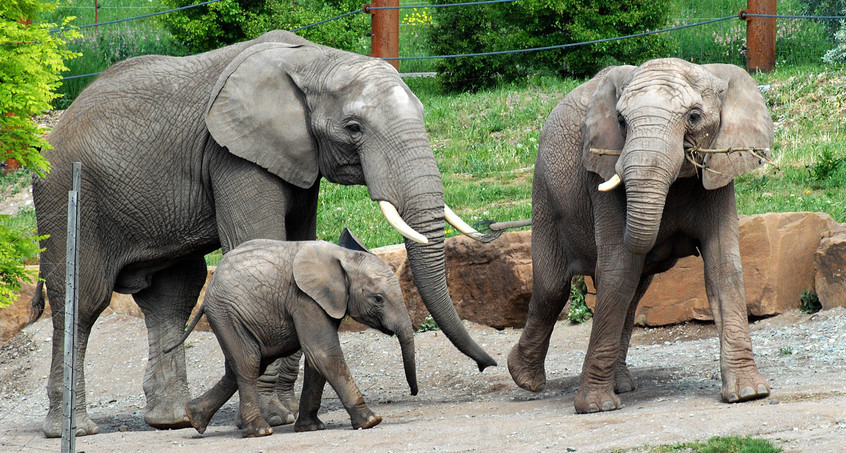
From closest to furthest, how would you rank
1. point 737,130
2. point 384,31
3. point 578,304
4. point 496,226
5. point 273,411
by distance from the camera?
1. point 737,130
2. point 273,411
3. point 496,226
4. point 578,304
5. point 384,31

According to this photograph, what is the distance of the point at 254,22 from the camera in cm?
2141

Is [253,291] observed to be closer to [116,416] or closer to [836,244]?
[116,416]

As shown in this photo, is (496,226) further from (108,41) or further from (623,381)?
(108,41)

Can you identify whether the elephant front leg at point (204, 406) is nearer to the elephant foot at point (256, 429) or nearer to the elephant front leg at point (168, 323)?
the elephant foot at point (256, 429)

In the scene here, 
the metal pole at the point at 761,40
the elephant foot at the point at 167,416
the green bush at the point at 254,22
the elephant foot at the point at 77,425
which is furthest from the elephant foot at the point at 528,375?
the green bush at the point at 254,22

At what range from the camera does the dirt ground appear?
6648 millimetres

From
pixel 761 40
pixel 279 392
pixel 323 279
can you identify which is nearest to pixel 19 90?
pixel 323 279

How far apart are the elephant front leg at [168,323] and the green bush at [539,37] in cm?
1134

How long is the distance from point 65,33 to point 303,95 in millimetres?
1864

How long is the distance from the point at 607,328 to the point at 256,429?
8.14 ft

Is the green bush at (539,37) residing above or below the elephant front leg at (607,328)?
above

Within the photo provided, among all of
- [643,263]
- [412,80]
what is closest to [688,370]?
[643,263]

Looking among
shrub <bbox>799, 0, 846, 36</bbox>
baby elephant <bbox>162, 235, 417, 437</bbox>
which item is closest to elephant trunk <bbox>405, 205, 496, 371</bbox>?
baby elephant <bbox>162, 235, 417, 437</bbox>

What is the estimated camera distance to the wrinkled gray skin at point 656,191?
291 inches
